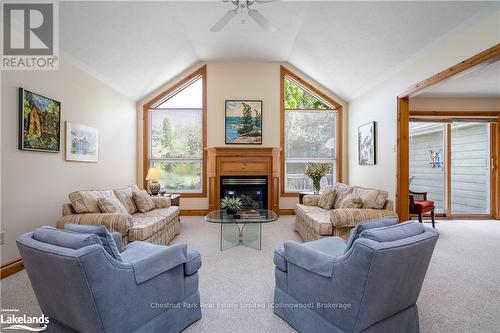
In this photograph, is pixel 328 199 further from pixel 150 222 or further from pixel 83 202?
pixel 83 202

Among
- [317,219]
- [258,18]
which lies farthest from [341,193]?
[258,18]

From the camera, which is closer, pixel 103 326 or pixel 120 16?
pixel 103 326

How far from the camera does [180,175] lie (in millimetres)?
5984

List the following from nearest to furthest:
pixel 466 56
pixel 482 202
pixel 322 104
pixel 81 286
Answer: pixel 81 286
pixel 466 56
pixel 482 202
pixel 322 104

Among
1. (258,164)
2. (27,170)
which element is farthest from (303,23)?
(27,170)

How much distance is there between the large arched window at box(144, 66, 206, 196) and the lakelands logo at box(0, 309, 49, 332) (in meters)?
3.98

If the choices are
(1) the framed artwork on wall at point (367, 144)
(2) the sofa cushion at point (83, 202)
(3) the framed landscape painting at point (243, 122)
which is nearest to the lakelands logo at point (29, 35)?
(2) the sofa cushion at point (83, 202)

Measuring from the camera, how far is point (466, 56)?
277 centimetres

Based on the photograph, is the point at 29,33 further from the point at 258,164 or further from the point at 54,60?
the point at 258,164

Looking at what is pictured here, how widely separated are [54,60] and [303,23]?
12.9 ft

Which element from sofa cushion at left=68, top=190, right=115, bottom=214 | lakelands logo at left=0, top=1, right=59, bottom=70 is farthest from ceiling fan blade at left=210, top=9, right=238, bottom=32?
sofa cushion at left=68, top=190, right=115, bottom=214

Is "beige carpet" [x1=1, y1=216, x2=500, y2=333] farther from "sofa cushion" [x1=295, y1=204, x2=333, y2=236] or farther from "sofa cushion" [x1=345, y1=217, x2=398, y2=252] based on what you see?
"sofa cushion" [x1=345, y1=217, x2=398, y2=252]

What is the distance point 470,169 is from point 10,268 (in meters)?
8.46

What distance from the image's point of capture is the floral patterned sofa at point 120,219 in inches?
116
